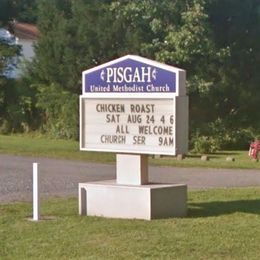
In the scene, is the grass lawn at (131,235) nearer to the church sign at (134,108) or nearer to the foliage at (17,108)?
the church sign at (134,108)

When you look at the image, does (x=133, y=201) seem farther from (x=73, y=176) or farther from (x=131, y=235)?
(x=73, y=176)

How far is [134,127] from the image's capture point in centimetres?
1273

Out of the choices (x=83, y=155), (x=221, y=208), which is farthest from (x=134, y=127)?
(x=83, y=155)

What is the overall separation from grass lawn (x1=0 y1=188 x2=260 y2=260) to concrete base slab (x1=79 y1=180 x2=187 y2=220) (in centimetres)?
24

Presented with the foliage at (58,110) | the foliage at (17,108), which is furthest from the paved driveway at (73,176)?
the foliage at (17,108)

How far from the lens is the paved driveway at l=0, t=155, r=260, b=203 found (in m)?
16.8

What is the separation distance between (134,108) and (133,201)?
1372 mm

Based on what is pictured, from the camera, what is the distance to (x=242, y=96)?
34562mm

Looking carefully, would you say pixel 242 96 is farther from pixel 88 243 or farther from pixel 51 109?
pixel 88 243

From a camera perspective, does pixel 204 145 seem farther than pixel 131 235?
Yes

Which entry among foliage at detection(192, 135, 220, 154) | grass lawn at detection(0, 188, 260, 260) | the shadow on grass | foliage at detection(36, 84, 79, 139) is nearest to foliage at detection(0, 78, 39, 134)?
foliage at detection(36, 84, 79, 139)

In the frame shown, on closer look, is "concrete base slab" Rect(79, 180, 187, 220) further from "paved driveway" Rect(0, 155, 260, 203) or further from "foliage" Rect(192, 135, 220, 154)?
"foliage" Rect(192, 135, 220, 154)

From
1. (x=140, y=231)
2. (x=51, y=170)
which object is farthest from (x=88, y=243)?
(x=51, y=170)

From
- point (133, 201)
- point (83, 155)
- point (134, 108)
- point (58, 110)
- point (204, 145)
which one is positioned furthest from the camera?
point (58, 110)
